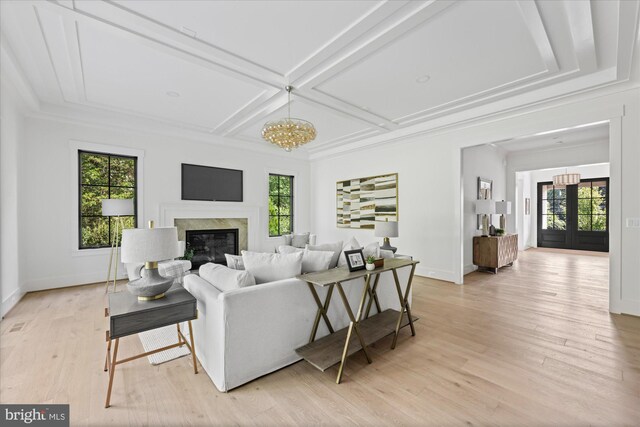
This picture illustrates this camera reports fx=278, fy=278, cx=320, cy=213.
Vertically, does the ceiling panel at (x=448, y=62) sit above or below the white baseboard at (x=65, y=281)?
above

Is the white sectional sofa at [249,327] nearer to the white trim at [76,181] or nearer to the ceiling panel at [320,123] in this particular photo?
the ceiling panel at [320,123]

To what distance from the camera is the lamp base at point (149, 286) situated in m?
2.00

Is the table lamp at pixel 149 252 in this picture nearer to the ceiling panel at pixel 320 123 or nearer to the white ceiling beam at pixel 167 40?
the white ceiling beam at pixel 167 40

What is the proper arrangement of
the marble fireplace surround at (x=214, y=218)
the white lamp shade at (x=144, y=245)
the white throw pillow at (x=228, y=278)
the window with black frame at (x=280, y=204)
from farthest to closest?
→ 1. the window with black frame at (x=280, y=204)
2. the marble fireplace surround at (x=214, y=218)
3. the white throw pillow at (x=228, y=278)
4. the white lamp shade at (x=144, y=245)

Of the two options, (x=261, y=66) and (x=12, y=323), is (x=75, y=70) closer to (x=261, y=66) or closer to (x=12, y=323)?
(x=261, y=66)

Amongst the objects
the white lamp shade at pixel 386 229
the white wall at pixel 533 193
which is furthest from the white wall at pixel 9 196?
the white wall at pixel 533 193

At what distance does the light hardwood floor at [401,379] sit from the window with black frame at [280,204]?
427cm

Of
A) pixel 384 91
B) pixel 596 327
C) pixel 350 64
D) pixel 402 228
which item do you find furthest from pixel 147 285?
pixel 402 228

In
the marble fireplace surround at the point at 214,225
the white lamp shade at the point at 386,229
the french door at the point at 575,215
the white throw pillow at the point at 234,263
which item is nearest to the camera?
the white throw pillow at the point at 234,263

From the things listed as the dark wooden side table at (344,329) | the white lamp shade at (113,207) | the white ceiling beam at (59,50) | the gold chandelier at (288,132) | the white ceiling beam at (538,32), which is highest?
the white ceiling beam at (59,50)

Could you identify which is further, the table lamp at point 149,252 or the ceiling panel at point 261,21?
the ceiling panel at point 261,21

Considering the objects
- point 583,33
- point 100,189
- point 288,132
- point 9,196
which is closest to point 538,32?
point 583,33

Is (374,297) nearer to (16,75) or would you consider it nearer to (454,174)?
(454,174)

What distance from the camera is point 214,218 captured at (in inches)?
235
